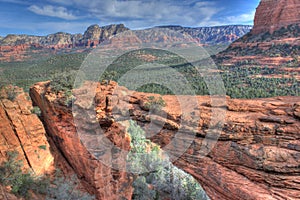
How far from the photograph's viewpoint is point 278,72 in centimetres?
3788

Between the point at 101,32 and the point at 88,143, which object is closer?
the point at 88,143

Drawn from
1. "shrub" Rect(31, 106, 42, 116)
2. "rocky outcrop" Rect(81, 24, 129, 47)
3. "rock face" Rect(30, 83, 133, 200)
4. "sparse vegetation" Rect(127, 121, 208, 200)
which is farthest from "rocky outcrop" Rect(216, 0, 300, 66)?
"rocky outcrop" Rect(81, 24, 129, 47)

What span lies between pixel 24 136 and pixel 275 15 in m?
73.4

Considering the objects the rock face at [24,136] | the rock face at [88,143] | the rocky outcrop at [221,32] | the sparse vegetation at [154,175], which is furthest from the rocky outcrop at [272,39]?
the rocky outcrop at [221,32]

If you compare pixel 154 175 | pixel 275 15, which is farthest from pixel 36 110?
pixel 275 15

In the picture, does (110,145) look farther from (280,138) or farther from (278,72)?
(278,72)

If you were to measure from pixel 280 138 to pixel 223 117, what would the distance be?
7.80 feet

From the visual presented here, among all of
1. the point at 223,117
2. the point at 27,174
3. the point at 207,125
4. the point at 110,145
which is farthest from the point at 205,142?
the point at 27,174

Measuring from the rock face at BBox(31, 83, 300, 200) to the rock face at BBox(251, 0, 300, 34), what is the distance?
204ft

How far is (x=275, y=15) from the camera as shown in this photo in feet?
206

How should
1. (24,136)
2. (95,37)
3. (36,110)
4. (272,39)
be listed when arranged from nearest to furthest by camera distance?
(24,136) < (36,110) < (272,39) < (95,37)

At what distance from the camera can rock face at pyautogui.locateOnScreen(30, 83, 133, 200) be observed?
7.16 metres

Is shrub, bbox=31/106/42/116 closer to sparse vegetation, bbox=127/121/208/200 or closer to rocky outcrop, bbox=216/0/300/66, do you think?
sparse vegetation, bbox=127/121/208/200

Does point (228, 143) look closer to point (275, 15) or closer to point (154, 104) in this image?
point (154, 104)
